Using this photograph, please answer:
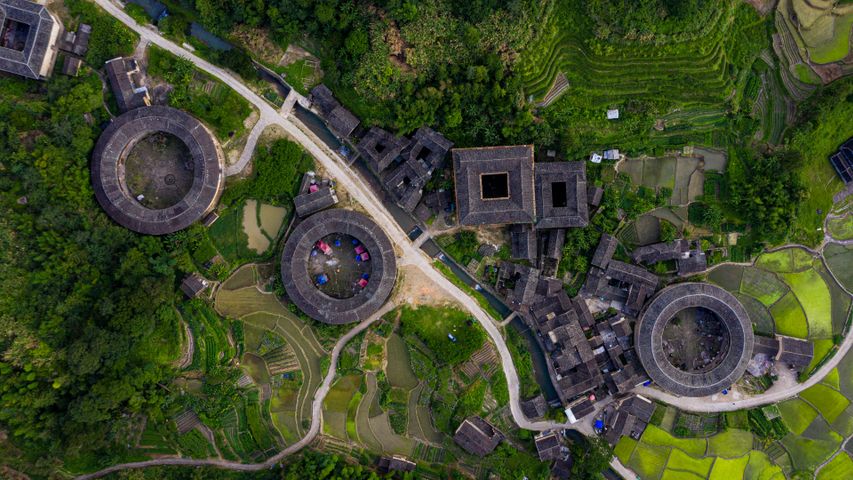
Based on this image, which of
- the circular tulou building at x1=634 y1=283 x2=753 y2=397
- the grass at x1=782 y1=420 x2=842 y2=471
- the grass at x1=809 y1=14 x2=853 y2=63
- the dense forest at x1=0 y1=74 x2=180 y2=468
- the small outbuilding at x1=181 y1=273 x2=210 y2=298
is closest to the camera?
the dense forest at x1=0 y1=74 x2=180 y2=468

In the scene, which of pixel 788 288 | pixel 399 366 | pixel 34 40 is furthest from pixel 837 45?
pixel 34 40

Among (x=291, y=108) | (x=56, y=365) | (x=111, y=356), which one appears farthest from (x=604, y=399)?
(x=56, y=365)

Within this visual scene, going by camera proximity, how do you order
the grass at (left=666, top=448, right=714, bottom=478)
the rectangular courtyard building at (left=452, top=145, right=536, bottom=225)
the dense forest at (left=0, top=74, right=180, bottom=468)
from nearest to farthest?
1. the dense forest at (left=0, top=74, right=180, bottom=468)
2. the rectangular courtyard building at (left=452, top=145, right=536, bottom=225)
3. the grass at (left=666, top=448, right=714, bottom=478)

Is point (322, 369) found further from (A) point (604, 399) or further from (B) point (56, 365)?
(A) point (604, 399)

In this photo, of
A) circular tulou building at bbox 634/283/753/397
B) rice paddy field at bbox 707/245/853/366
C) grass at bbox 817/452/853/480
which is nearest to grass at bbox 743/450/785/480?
grass at bbox 817/452/853/480

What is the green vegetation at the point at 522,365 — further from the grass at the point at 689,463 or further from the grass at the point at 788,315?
the grass at the point at 788,315

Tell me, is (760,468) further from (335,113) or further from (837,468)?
(335,113)

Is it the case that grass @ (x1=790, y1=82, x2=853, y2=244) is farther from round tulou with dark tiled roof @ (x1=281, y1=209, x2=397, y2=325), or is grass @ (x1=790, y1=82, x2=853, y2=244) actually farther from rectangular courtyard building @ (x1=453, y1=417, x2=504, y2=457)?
round tulou with dark tiled roof @ (x1=281, y1=209, x2=397, y2=325)

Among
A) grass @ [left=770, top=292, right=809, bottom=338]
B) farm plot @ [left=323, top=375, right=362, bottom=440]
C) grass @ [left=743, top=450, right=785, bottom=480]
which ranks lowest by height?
farm plot @ [left=323, top=375, right=362, bottom=440]

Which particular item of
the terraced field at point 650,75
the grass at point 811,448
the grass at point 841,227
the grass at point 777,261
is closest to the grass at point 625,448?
the grass at point 811,448
